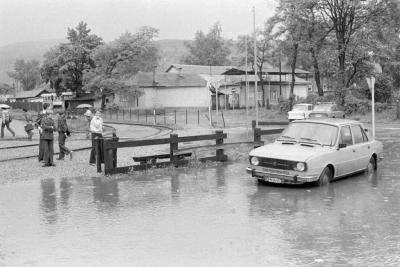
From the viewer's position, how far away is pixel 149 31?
236ft

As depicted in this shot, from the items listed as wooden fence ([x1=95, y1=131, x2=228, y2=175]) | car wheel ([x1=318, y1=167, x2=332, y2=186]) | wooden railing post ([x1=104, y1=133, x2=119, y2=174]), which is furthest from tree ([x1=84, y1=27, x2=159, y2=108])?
car wheel ([x1=318, y1=167, x2=332, y2=186])

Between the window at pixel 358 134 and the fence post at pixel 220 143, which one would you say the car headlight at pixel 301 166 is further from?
the fence post at pixel 220 143

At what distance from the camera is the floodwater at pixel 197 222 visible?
6730 millimetres

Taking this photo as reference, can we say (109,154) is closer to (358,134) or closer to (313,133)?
(313,133)

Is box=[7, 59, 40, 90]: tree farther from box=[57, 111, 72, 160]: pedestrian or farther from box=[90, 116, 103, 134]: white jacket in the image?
box=[90, 116, 103, 134]: white jacket

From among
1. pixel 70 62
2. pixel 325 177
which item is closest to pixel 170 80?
pixel 70 62

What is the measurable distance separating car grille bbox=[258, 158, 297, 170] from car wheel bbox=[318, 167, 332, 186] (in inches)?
31.3

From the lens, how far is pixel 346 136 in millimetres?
12922

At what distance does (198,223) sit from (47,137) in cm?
859

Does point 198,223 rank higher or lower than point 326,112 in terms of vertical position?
lower

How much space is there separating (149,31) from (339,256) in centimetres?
6745

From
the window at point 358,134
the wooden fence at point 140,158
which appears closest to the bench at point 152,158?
the wooden fence at point 140,158

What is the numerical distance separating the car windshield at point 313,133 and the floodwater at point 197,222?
3.42ft

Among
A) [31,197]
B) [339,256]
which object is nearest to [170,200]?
[31,197]
